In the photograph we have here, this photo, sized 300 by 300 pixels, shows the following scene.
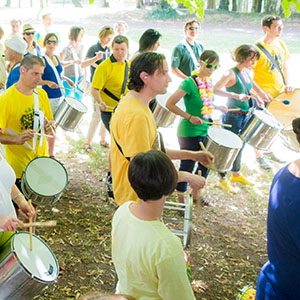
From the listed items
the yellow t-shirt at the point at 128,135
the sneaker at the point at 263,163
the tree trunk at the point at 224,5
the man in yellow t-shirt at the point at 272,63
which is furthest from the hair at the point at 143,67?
the tree trunk at the point at 224,5

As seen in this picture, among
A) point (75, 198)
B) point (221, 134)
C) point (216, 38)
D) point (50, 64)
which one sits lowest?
point (216, 38)

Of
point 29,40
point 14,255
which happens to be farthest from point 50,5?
point 14,255

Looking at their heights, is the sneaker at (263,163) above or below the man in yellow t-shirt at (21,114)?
below

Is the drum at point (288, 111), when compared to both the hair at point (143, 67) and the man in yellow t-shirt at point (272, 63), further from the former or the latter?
the hair at point (143, 67)

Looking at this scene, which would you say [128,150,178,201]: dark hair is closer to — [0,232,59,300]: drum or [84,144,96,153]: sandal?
[0,232,59,300]: drum

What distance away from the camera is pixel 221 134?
4.74 m

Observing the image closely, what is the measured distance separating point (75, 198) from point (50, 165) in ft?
5.08

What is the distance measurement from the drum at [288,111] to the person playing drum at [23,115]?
3506 mm

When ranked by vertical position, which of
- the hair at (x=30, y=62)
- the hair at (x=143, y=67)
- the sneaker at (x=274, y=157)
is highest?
the hair at (x=143, y=67)

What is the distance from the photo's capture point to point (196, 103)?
4.70 metres

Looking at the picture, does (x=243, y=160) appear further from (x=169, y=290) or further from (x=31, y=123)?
(x=169, y=290)

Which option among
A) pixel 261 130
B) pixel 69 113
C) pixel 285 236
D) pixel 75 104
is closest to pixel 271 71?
pixel 261 130

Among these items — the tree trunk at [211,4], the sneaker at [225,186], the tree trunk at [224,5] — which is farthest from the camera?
the tree trunk at [224,5]

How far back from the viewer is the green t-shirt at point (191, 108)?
463 cm
